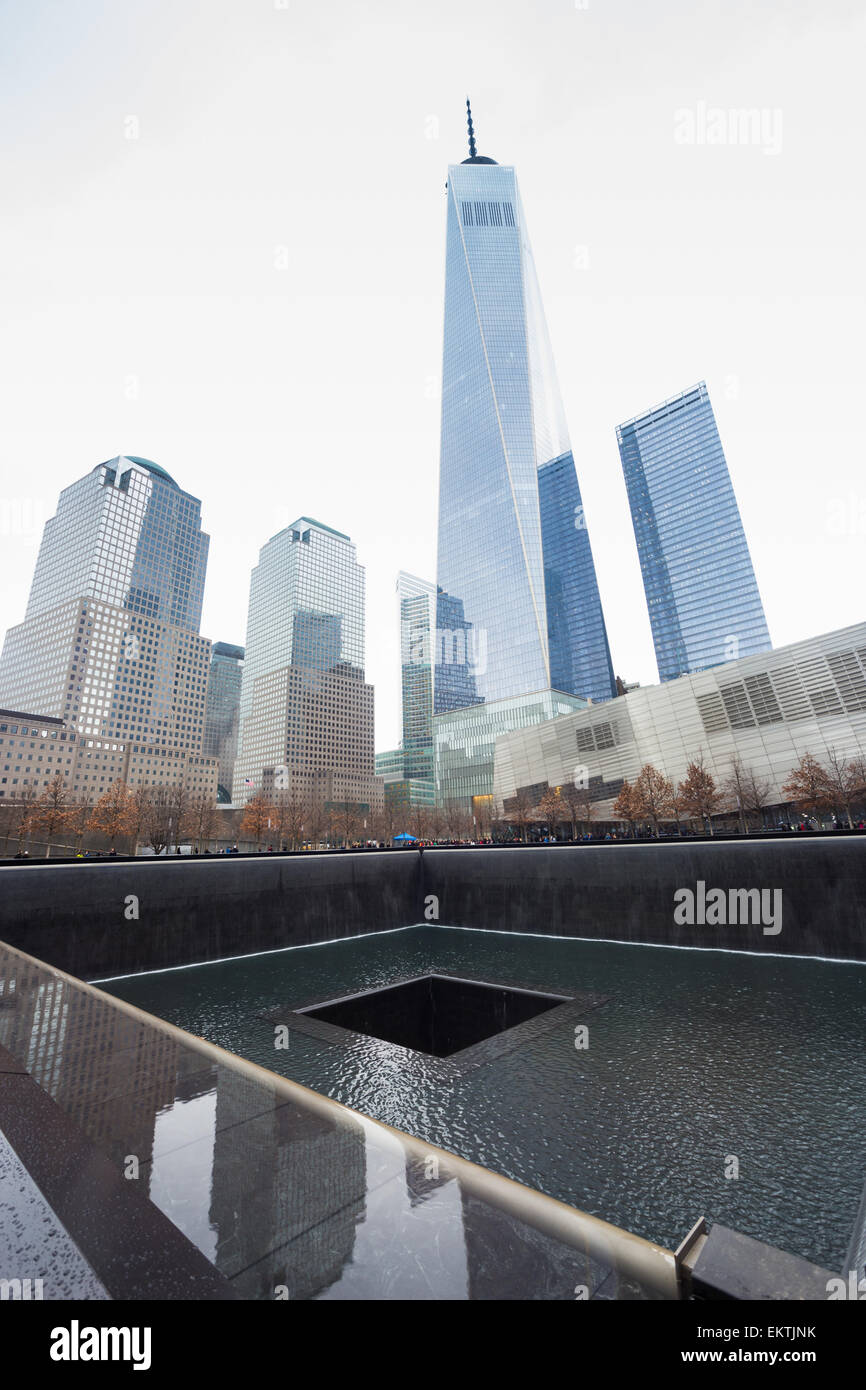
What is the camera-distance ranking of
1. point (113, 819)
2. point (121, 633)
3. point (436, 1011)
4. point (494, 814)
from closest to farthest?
point (436, 1011)
point (113, 819)
point (494, 814)
point (121, 633)

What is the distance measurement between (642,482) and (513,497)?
168 feet

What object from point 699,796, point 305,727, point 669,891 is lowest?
point 669,891

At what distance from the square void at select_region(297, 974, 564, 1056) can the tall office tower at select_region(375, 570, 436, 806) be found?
5983 inches

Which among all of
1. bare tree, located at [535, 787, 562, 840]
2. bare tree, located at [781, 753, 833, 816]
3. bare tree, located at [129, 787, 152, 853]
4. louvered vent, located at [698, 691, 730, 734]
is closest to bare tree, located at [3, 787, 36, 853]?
bare tree, located at [129, 787, 152, 853]

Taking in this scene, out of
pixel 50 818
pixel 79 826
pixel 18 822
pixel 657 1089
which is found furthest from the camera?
pixel 79 826

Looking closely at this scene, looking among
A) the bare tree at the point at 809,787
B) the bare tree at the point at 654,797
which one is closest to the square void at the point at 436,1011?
the bare tree at the point at 809,787

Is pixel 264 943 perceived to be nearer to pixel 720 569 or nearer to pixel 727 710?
pixel 727 710

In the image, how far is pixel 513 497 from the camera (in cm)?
14162

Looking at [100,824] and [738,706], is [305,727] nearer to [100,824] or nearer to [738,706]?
[100,824]

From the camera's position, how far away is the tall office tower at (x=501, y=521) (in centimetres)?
12962

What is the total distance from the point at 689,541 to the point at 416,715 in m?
91.0

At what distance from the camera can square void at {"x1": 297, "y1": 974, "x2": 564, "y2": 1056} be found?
1222 cm

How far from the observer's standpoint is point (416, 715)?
183500mm

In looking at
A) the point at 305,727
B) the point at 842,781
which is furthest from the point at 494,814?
the point at 305,727
